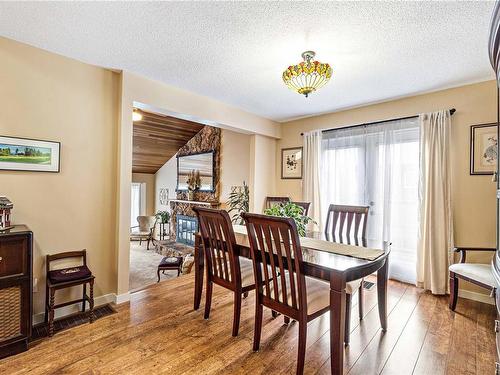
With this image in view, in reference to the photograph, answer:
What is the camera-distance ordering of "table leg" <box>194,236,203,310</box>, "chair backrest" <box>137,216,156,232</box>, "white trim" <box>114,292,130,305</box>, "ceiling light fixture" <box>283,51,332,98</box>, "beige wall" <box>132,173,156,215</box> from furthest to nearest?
1. "beige wall" <box>132,173,156,215</box>
2. "chair backrest" <box>137,216,156,232</box>
3. "white trim" <box>114,292,130,305</box>
4. "table leg" <box>194,236,203,310</box>
5. "ceiling light fixture" <box>283,51,332,98</box>

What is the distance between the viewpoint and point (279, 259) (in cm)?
174

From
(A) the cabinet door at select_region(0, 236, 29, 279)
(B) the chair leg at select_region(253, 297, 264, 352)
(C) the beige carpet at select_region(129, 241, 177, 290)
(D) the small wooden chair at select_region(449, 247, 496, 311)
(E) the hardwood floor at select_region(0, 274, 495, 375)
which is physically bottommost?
(C) the beige carpet at select_region(129, 241, 177, 290)

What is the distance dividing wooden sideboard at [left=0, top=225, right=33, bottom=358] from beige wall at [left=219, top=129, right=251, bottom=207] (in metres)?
3.71

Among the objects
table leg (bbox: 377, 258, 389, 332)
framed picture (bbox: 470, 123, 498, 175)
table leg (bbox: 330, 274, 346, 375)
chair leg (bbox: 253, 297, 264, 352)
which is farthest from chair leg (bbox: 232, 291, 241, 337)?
framed picture (bbox: 470, 123, 498, 175)

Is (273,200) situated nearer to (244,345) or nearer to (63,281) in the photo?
(244,345)

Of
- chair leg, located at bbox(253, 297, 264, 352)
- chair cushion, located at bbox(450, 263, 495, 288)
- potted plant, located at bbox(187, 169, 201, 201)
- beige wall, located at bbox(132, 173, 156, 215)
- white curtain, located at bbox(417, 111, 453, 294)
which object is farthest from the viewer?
beige wall, located at bbox(132, 173, 156, 215)

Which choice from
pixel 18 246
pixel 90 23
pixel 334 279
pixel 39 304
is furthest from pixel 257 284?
pixel 90 23

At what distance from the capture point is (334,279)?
5.28ft

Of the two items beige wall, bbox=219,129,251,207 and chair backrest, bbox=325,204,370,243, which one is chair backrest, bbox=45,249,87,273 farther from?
beige wall, bbox=219,129,251,207

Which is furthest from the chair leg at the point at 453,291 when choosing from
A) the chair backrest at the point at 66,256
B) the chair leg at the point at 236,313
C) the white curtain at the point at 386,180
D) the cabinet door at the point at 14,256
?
the cabinet door at the point at 14,256

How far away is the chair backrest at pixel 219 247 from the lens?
2090 millimetres

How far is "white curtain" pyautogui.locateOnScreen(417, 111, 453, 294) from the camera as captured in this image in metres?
3.01

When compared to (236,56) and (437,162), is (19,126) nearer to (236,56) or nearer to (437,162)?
(236,56)

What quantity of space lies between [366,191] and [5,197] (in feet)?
13.2
